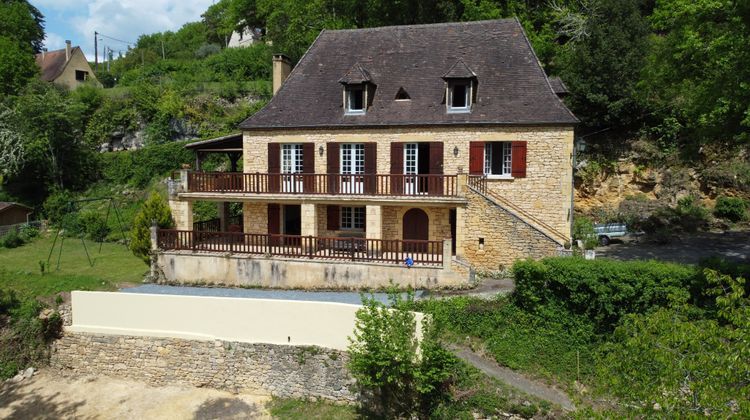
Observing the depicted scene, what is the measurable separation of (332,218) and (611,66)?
50.3 feet

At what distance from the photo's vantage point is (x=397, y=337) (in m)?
11.5

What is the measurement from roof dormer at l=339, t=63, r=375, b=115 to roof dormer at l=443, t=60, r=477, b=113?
10.1ft

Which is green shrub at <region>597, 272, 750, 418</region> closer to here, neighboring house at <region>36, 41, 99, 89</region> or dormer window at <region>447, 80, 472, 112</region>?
dormer window at <region>447, 80, 472, 112</region>

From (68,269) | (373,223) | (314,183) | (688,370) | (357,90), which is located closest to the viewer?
(688,370)

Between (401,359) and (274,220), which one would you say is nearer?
(401,359)

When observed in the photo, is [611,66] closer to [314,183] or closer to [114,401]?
[314,183]

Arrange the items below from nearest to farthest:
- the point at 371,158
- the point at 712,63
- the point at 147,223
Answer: the point at 712,63
the point at 147,223
the point at 371,158

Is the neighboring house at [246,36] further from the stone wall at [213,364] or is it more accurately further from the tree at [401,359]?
the tree at [401,359]

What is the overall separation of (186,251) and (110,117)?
1970 cm

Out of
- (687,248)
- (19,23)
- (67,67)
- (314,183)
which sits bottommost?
(687,248)

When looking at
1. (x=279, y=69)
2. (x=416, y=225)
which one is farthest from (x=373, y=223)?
(x=279, y=69)

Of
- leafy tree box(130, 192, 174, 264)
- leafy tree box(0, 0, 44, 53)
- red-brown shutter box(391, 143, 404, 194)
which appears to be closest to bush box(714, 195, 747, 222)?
red-brown shutter box(391, 143, 404, 194)

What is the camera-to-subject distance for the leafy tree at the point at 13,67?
36094mm

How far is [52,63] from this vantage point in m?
43.2
